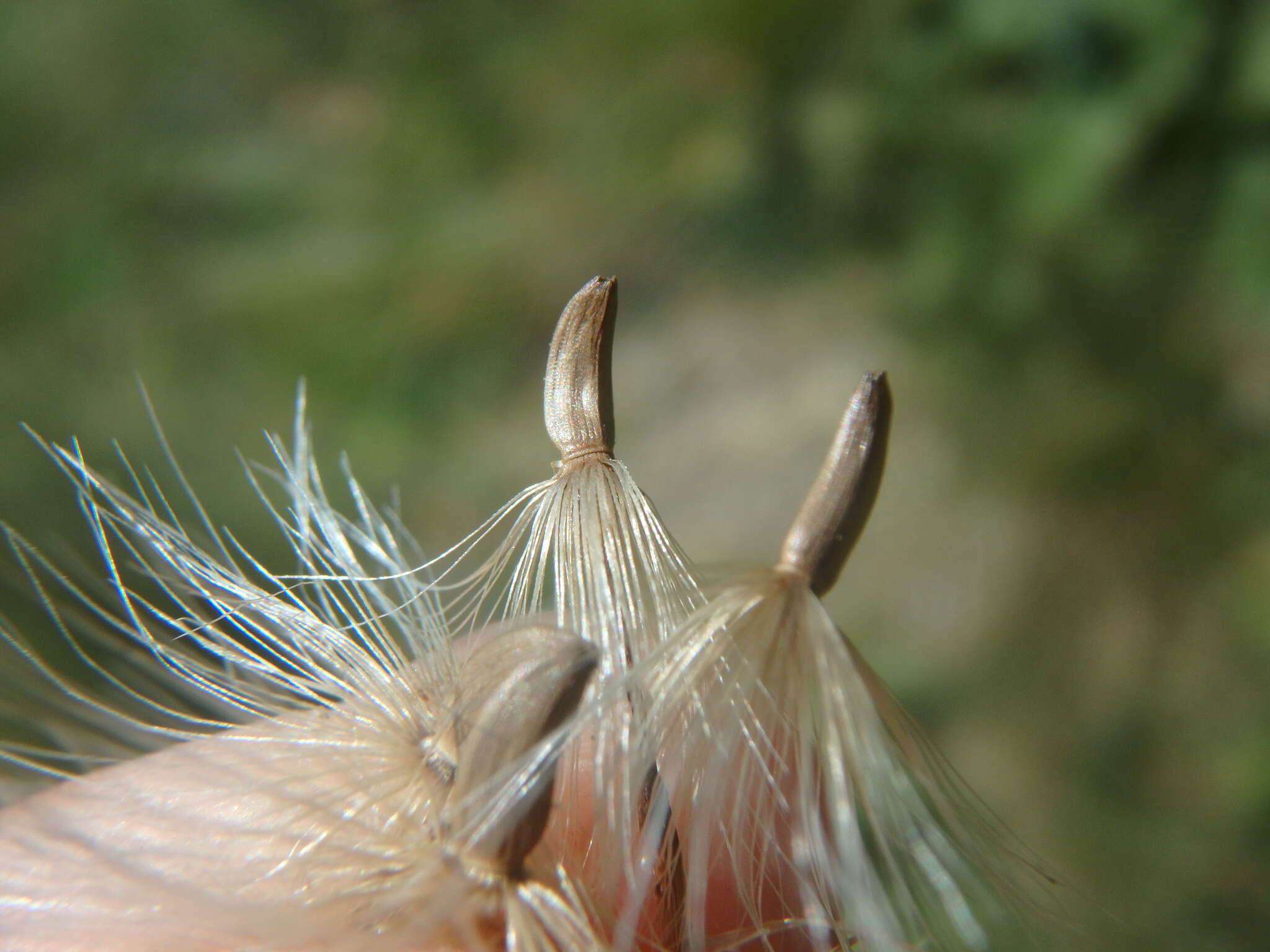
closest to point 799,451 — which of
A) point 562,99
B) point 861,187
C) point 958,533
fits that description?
point 958,533

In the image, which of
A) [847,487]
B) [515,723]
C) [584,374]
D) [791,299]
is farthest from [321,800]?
[791,299]

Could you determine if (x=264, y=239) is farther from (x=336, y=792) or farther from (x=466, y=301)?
(x=336, y=792)

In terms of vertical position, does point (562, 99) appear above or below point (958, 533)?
above

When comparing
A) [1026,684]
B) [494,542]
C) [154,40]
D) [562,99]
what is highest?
[154,40]

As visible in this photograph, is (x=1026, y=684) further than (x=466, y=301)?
No

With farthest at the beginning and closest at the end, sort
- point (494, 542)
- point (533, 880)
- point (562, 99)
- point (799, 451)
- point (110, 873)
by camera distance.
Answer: point (562, 99), point (799, 451), point (494, 542), point (110, 873), point (533, 880)

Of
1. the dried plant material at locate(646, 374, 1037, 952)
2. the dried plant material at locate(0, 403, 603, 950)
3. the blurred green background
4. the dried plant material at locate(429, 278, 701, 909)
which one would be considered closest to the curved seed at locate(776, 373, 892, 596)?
the dried plant material at locate(646, 374, 1037, 952)
